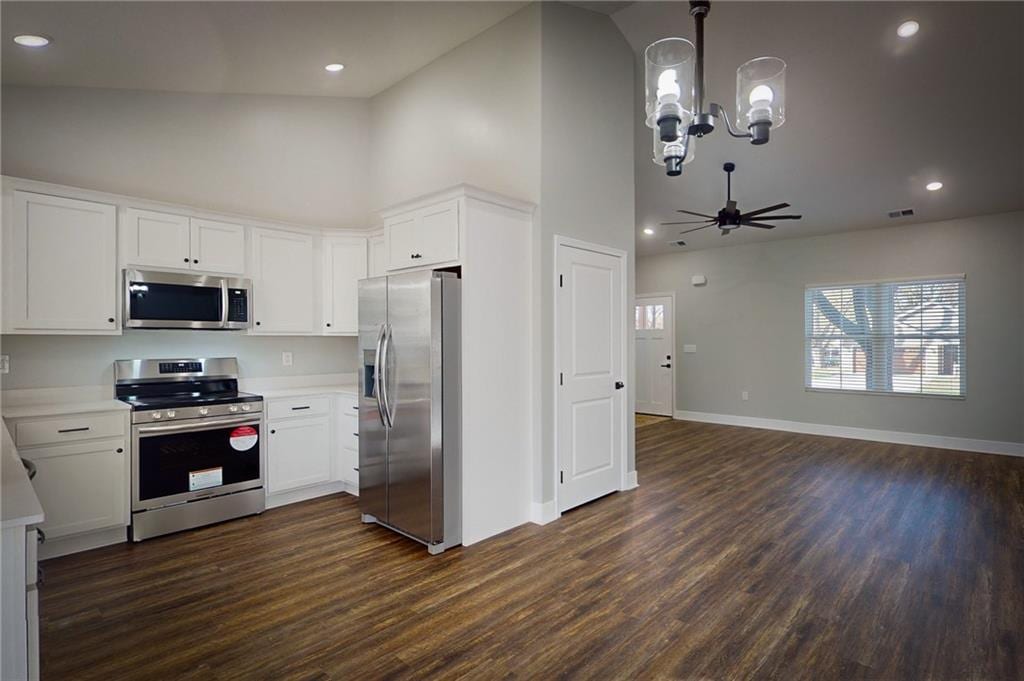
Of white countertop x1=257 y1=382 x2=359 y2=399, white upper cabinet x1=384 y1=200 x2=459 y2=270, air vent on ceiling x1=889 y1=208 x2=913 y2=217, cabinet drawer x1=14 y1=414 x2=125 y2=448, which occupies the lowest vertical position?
cabinet drawer x1=14 y1=414 x2=125 y2=448

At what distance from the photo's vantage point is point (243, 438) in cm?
378

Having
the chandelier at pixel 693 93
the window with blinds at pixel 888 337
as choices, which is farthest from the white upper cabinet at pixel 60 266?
the window with blinds at pixel 888 337

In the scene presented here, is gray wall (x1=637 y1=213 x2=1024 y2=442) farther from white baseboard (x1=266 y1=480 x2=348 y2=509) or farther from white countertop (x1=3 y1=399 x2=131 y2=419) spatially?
white countertop (x1=3 y1=399 x2=131 y2=419)

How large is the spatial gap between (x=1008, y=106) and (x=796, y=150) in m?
1.49

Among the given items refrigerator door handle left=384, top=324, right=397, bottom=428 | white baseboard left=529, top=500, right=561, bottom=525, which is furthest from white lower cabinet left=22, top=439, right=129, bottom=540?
white baseboard left=529, top=500, right=561, bottom=525

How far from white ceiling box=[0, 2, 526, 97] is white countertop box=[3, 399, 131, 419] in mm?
2044

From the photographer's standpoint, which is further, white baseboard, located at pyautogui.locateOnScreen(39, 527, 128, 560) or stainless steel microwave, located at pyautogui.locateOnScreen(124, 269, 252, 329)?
stainless steel microwave, located at pyautogui.locateOnScreen(124, 269, 252, 329)

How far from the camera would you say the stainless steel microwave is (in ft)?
11.7

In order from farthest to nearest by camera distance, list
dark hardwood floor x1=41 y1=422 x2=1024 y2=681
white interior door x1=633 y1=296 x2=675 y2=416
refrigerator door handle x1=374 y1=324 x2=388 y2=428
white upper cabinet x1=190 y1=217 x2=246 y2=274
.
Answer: white interior door x1=633 y1=296 x2=675 y2=416, white upper cabinet x1=190 y1=217 x2=246 y2=274, refrigerator door handle x1=374 y1=324 x2=388 y2=428, dark hardwood floor x1=41 y1=422 x2=1024 y2=681

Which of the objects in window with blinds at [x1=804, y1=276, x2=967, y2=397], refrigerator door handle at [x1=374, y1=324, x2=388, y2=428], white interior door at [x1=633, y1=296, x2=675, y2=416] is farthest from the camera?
white interior door at [x1=633, y1=296, x2=675, y2=416]

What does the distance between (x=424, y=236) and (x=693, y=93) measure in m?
1.81

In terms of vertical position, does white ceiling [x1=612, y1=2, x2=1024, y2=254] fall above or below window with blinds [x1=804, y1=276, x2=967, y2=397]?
above

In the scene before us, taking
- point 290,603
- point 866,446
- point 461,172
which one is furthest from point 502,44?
point 866,446

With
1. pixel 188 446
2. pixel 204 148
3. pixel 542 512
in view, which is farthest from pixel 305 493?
pixel 204 148
